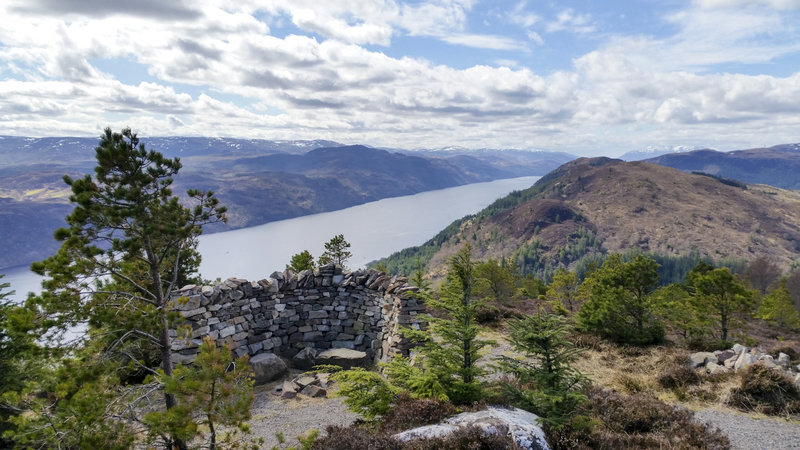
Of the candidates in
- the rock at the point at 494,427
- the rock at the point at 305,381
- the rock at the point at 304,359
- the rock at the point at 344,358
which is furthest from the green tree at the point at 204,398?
the rock at the point at 304,359

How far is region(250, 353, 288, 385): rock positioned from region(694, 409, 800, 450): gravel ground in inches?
469

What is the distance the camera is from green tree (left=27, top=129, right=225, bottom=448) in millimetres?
6586

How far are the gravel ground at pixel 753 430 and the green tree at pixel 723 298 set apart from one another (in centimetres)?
828

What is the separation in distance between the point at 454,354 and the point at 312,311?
27.7 feet

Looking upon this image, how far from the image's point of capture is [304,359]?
14.4m

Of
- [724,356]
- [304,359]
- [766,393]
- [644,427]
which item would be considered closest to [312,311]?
[304,359]

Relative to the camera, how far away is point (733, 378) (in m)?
11.4

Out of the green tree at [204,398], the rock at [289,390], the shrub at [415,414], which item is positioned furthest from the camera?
the rock at [289,390]

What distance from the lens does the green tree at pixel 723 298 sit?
16500 mm

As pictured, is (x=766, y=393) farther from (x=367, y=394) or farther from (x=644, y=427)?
(x=367, y=394)

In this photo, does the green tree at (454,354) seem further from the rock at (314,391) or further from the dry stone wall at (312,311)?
the dry stone wall at (312,311)

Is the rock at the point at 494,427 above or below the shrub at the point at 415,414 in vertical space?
above

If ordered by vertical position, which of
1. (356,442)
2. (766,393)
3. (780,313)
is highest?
(356,442)

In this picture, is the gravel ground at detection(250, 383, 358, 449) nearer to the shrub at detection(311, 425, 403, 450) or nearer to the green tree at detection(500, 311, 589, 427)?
the shrub at detection(311, 425, 403, 450)
